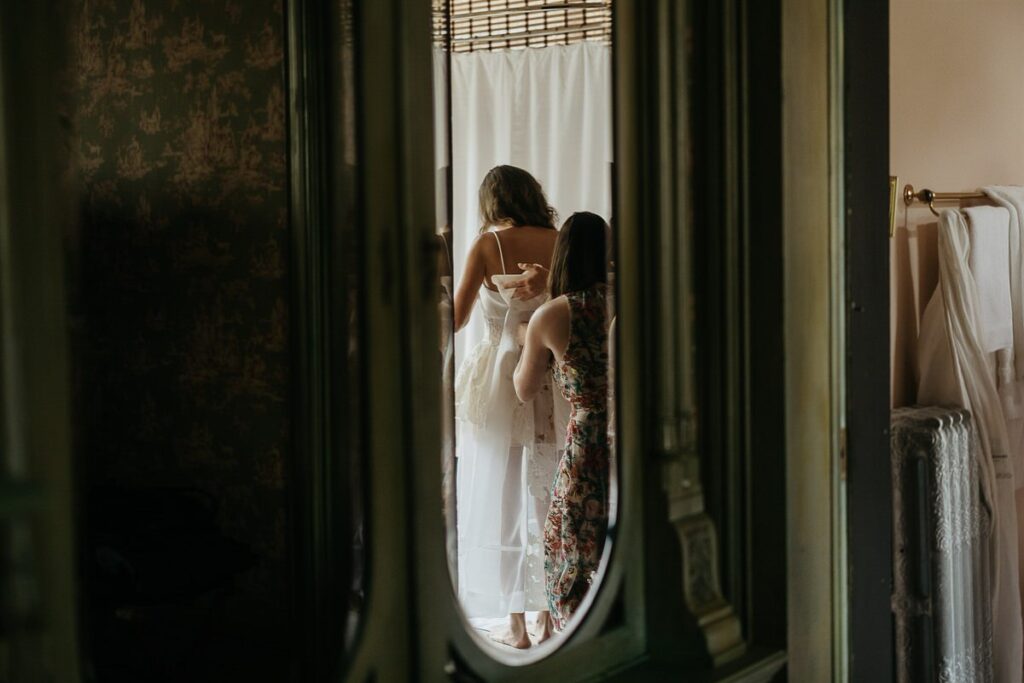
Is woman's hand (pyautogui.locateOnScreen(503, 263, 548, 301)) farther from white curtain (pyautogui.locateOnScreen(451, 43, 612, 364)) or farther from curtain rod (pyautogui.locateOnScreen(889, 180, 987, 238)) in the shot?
curtain rod (pyautogui.locateOnScreen(889, 180, 987, 238))

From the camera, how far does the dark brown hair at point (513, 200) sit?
3.78 feet

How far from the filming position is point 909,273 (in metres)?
2.43

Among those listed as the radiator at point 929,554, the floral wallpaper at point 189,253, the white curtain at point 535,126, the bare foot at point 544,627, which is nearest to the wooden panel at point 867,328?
the white curtain at point 535,126

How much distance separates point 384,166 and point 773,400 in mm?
571

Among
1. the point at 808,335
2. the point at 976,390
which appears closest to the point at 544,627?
Answer: the point at 808,335

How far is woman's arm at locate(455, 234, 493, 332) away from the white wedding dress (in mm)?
19

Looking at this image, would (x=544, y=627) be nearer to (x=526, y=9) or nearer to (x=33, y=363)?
(x=33, y=363)

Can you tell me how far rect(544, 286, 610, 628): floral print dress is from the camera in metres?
1.11

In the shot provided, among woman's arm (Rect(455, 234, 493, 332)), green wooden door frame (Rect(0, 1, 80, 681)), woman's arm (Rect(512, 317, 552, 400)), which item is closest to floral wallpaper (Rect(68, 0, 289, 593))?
woman's arm (Rect(455, 234, 493, 332))

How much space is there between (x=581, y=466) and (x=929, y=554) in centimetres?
124

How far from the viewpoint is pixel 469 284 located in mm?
1117

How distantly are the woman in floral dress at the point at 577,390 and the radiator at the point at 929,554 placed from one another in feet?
3.79

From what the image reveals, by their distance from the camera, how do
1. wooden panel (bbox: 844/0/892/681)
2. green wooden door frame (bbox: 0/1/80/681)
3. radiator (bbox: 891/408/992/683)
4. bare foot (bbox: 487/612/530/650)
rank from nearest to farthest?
green wooden door frame (bbox: 0/1/80/681), bare foot (bbox: 487/612/530/650), wooden panel (bbox: 844/0/892/681), radiator (bbox: 891/408/992/683)

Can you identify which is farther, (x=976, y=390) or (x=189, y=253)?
(x=976, y=390)
